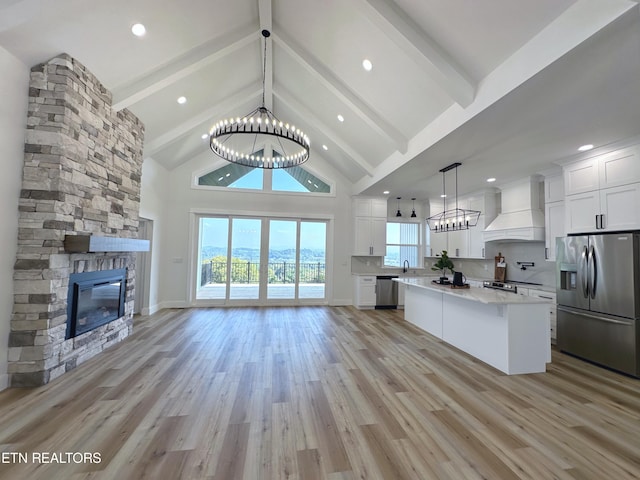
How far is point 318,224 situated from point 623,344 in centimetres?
578

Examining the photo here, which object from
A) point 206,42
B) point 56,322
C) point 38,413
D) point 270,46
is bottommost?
point 38,413

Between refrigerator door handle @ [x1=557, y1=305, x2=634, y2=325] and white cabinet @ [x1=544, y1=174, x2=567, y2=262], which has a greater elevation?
white cabinet @ [x1=544, y1=174, x2=567, y2=262]

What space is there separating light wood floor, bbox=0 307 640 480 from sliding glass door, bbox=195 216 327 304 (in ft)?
9.96

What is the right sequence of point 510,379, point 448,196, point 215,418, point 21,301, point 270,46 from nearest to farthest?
point 215,418, point 21,301, point 510,379, point 270,46, point 448,196

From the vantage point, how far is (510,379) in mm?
3203

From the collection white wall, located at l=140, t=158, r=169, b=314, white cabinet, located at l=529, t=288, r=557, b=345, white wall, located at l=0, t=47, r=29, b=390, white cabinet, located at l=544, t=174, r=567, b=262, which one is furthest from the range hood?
white wall, located at l=0, t=47, r=29, b=390

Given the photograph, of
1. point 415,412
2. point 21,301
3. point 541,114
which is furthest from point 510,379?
point 21,301

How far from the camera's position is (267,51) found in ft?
15.1

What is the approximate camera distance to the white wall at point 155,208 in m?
5.65

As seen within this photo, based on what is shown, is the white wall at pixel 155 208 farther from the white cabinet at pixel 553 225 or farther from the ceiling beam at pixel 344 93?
the white cabinet at pixel 553 225

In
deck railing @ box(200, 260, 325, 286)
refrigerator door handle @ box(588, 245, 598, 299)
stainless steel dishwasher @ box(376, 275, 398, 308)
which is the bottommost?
stainless steel dishwasher @ box(376, 275, 398, 308)

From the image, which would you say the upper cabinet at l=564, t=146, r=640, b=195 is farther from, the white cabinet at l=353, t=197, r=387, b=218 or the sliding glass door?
the sliding glass door

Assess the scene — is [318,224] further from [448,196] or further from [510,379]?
[510,379]

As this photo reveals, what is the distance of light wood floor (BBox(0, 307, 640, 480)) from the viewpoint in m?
1.84
